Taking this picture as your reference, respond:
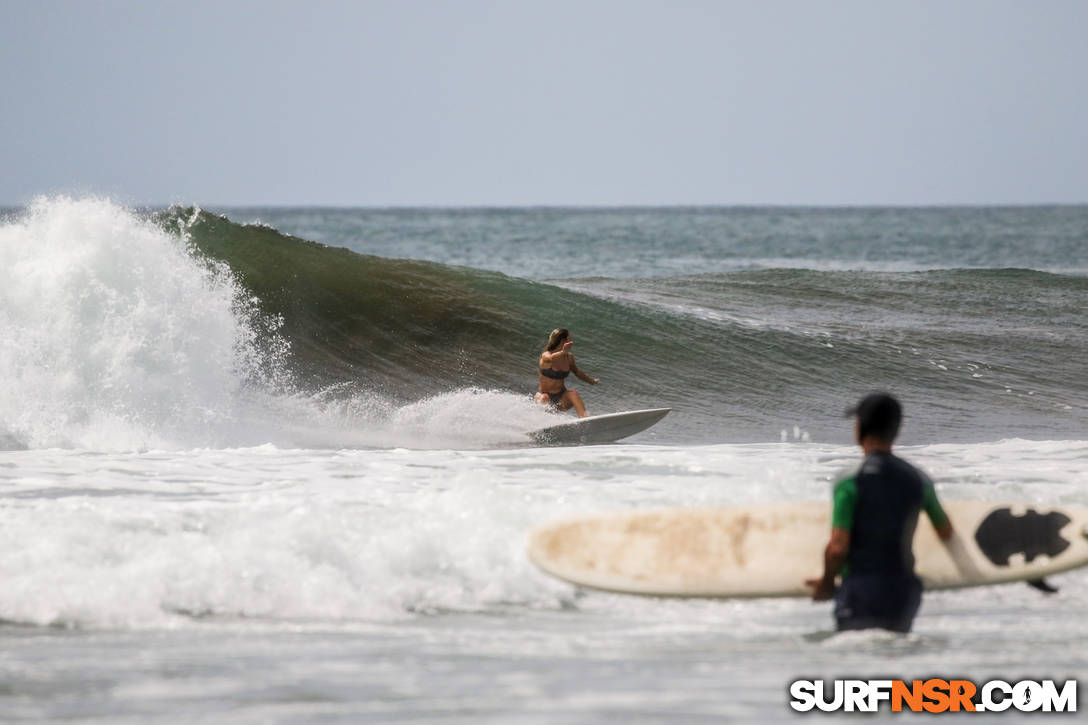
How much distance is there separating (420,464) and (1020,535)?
453cm

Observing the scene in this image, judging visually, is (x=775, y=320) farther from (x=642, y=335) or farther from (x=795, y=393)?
(x=795, y=393)

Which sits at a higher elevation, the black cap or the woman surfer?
the black cap

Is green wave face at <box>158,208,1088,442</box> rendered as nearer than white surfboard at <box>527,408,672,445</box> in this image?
No

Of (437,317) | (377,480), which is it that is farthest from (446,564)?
(437,317)

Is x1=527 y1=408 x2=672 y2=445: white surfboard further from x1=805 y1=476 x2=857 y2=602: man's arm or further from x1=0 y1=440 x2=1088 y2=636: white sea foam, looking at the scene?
x1=805 y1=476 x2=857 y2=602: man's arm

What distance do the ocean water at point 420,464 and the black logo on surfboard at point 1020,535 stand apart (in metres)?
0.31

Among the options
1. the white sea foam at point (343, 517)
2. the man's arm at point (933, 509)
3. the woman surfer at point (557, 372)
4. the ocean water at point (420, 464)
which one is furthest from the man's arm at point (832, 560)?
the woman surfer at point (557, 372)

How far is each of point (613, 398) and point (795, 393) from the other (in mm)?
2130

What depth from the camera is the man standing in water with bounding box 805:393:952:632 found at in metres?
4.42

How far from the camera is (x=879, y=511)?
443 cm

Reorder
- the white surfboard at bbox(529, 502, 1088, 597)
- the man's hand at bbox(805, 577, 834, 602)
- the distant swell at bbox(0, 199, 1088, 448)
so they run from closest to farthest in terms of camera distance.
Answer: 1. the man's hand at bbox(805, 577, 834, 602)
2. the white surfboard at bbox(529, 502, 1088, 597)
3. the distant swell at bbox(0, 199, 1088, 448)

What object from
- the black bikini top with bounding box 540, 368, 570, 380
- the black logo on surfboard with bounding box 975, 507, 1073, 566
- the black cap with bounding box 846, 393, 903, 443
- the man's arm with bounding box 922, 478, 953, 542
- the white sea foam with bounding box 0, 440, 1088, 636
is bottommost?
the white sea foam with bounding box 0, 440, 1088, 636

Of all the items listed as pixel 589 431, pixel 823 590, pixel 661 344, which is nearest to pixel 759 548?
pixel 823 590

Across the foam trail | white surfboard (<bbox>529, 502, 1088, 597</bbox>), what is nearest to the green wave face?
the foam trail
